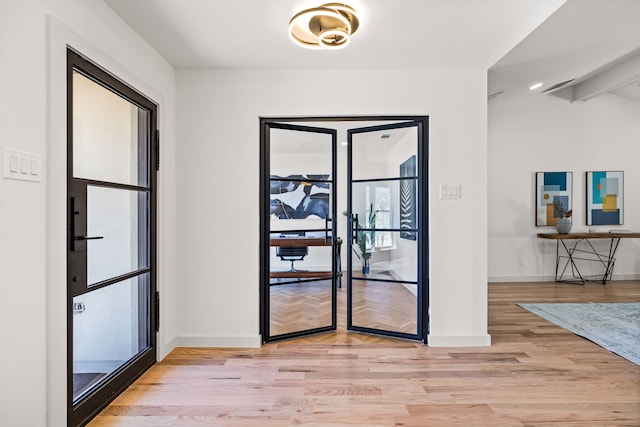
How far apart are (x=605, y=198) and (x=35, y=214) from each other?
7.23 meters

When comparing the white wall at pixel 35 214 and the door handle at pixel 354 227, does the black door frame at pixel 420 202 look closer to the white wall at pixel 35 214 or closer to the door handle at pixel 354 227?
the door handle at pixel 354 227

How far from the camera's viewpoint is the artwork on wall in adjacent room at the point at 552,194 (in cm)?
547

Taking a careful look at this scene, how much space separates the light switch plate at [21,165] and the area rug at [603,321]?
4112 mm

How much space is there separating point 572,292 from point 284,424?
15.9 ft

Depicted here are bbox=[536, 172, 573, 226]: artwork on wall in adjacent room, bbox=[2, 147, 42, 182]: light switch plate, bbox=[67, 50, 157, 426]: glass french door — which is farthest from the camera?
bbox=[536, 172, 573, 226]: artwork on wall in adjacent room

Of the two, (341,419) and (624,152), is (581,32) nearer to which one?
(341,419)

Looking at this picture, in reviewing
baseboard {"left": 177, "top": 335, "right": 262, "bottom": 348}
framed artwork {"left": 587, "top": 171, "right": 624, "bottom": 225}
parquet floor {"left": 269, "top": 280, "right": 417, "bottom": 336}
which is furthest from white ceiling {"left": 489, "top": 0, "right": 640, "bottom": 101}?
baseboard {"left": 177, "top": 335, "right": 262, "bottom": 348}

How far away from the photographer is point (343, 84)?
2.94 meters

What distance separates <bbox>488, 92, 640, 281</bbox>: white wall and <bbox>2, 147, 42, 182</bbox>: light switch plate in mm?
5719

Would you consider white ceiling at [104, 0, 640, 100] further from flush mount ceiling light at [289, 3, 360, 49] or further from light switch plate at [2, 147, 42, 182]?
light switch plate at [2, 147, 42, 182]

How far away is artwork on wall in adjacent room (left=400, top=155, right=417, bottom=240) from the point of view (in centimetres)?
305

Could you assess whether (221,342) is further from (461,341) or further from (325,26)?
(325,26)

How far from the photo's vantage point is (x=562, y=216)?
17.9 ft

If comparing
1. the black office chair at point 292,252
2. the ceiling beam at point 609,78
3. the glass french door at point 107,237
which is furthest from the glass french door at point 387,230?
the ceiling beam at point 609,78
